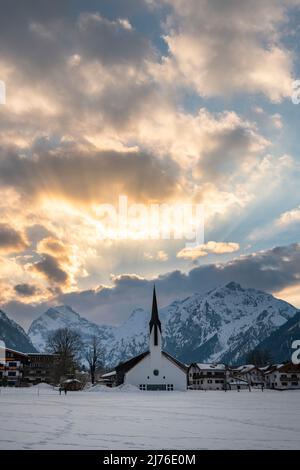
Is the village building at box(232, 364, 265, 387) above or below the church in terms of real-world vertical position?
below

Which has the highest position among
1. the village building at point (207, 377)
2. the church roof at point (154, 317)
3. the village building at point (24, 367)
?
the church roof at point (154, 317)

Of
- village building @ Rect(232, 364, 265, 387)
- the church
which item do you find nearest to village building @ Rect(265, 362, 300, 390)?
village building @ Rect(232, 364, 265, 387)

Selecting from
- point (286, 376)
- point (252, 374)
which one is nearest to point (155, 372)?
point (286, 376)

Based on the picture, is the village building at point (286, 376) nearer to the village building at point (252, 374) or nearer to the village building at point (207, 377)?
the village building at point (252, 374)

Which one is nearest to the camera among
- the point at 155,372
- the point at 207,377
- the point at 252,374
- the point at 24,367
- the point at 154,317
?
the point at 155,372

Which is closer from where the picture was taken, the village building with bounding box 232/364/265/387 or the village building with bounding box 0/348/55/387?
the village building with bounding box 0/348/55/387

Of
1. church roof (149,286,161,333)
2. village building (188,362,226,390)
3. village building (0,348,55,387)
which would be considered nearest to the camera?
church roof (149,286,161,333)

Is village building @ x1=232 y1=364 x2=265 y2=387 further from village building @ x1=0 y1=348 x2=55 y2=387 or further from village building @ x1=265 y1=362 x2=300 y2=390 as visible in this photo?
village building @ x1=0 y1=348 x2=55 y2=387

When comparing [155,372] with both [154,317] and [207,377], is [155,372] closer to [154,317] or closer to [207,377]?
[154,317]

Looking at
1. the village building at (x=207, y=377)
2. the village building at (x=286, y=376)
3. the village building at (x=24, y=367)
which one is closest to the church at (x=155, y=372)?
the village building at (x=24, y=367)

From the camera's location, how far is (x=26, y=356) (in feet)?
486

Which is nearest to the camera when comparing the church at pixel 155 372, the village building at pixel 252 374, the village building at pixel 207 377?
the church at pixel 155 372

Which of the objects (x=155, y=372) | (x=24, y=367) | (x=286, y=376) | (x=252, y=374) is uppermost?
(x=155, y=372)
